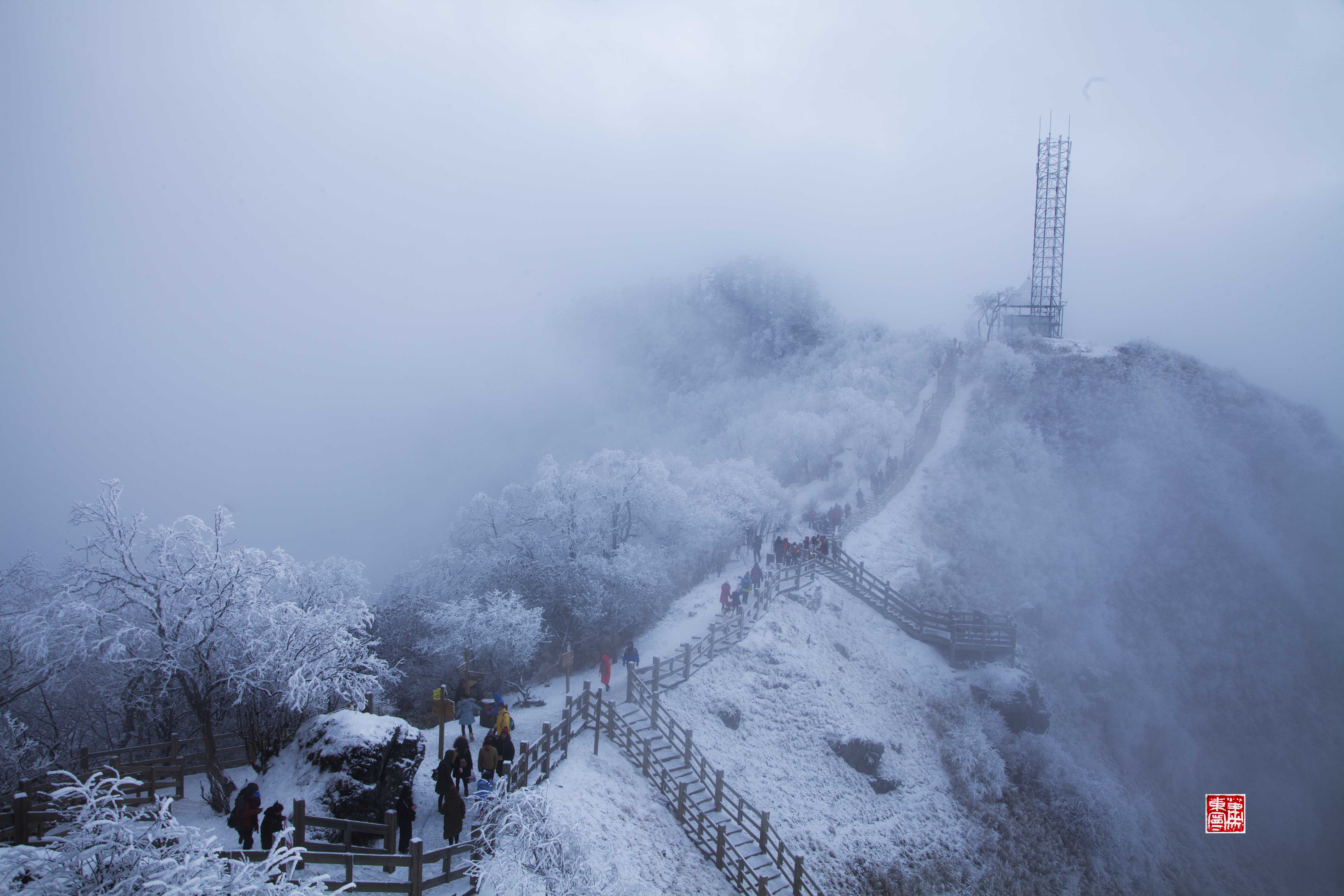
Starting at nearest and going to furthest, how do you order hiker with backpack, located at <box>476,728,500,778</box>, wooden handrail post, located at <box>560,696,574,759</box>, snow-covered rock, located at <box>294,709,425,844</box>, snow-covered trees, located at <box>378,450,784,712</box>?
snow-covered rock, located at <box>294,709,425,844</box>, hiker with backpack, located at <box>476,728,500,778</box>, wooden handrail post, located at <box>560,696,574,759</box>, snow-covered trees, located at <box>378,450,784,712</box>

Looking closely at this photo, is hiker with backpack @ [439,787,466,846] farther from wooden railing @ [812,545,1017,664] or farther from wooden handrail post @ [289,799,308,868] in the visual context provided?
wooden railing @ [812,545,1017,664]

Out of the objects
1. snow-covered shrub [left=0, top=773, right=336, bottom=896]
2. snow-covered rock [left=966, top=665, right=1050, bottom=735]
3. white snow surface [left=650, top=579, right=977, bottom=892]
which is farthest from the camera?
snow-covered rock [left=966, top=665, right=1050, bottom=735]

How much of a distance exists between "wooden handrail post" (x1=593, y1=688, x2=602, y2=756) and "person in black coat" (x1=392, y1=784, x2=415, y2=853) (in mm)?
4328

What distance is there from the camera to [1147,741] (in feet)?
87.6

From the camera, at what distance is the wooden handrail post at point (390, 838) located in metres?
9.91

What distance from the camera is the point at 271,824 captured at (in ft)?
31.8

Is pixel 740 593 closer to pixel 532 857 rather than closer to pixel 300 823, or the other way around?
pixel 532 857

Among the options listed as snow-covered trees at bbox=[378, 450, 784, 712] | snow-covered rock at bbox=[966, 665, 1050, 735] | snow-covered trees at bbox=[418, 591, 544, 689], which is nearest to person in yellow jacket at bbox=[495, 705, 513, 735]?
snow-covered trees at bbox=[418, 591, 544, 689]

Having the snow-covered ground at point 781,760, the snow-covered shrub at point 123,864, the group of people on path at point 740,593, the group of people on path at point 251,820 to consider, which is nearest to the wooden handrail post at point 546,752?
the snow-covered ground at point 781,760

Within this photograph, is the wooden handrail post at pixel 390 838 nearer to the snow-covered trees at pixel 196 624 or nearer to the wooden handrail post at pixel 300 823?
the wooden handrail post at pixel 300 823

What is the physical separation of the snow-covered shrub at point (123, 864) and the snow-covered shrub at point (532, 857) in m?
3.35

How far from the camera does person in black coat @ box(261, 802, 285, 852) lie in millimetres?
9570

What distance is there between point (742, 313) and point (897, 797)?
80644mm

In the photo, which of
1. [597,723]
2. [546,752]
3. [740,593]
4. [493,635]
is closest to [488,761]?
[546,752]
